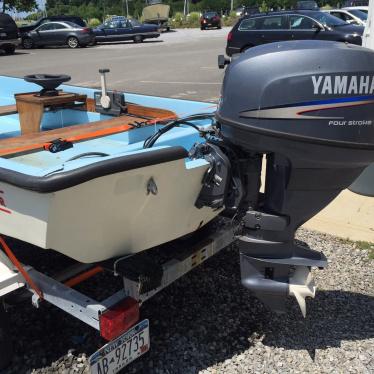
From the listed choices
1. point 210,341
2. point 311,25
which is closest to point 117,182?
point 210,341

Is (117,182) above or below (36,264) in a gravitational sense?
above

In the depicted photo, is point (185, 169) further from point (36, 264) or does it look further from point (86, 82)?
point (86, 82)

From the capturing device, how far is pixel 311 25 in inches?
496

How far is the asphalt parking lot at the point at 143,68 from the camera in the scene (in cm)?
1125

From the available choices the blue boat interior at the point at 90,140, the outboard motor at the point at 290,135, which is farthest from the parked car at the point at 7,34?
the outboard motor at the point at 290,135

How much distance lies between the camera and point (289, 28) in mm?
12742

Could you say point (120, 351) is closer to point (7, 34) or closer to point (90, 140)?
point (90, 140)

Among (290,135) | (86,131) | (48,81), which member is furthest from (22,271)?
(48,81)

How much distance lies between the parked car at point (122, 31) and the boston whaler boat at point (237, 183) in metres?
24.1

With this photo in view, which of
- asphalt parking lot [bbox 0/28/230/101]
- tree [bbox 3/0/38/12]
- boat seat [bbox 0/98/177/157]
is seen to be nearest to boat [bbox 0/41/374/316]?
boat seat [bbox 0/98/177/157]

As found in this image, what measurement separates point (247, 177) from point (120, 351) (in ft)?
3.11

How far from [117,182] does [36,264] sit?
1637mm

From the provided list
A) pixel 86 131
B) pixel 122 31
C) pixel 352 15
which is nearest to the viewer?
pixel 86 131

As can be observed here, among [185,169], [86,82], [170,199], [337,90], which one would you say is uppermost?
[337,90]
